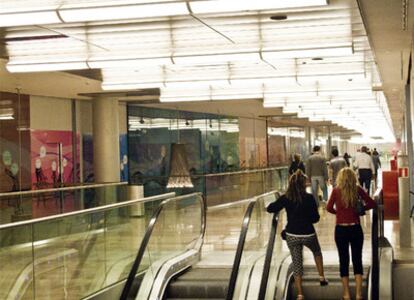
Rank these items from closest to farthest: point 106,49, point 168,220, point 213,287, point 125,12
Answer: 1. point 125,12
2. point 213,287
3. point 168,220
4. point 106,49

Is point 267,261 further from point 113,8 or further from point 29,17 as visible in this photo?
point 29,17

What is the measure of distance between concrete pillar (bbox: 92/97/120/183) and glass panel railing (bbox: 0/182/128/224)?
95.5 inches

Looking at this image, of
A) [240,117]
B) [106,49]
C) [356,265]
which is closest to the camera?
[356,265]

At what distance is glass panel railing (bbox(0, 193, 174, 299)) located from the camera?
6.82 meters

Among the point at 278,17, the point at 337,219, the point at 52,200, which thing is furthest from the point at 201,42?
the point at 52,200

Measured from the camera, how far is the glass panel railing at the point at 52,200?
45.7 ft

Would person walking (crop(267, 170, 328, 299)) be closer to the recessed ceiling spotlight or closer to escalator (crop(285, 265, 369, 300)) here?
escalator (crop(285, 265, 369, 300))

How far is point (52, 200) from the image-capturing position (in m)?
15.3

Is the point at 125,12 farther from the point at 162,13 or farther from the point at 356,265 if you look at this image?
the point at 356,265

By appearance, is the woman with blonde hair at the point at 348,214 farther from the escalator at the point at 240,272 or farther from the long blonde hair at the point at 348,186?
the escalator at the point at 240,272

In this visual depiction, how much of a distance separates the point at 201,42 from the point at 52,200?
5.70m

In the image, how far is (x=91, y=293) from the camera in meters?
8.38

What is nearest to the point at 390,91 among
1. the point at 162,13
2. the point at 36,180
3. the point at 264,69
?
the point at 264,69

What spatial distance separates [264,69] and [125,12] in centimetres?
729
